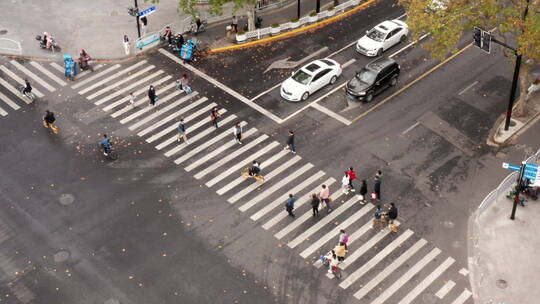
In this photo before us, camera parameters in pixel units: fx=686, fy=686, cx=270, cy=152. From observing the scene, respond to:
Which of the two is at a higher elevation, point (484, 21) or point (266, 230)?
point (484, 21)

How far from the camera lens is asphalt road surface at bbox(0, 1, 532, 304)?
29.7 m

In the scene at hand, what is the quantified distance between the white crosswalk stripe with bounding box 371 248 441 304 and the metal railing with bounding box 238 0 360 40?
787 inches

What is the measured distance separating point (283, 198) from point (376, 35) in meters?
15.1

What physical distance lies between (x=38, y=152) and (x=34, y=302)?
→ 10.0 m

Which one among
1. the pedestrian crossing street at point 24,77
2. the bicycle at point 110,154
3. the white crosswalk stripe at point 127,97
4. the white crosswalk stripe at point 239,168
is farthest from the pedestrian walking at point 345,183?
the pedestrian crossing street at point 24,77

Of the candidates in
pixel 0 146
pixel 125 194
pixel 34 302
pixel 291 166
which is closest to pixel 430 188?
pixel 291 166

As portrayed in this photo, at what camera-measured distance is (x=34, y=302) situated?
2875 cm

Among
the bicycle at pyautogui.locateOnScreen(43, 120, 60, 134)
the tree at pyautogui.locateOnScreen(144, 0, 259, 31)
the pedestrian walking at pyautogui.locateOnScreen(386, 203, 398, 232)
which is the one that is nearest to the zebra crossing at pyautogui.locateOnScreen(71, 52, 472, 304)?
the pedestrian walking at pyautogui.locateOnScreen(386, 203, 398, 232)

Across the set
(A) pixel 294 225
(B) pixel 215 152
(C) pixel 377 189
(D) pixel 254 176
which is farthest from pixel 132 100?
(C) pixel 377 189

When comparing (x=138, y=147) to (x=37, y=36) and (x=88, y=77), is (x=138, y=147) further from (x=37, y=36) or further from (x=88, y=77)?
(x=37, y=36)

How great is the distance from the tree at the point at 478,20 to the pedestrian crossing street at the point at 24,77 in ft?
65.6

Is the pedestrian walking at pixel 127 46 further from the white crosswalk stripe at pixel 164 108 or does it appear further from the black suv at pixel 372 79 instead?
the black suv at pixel 372 79

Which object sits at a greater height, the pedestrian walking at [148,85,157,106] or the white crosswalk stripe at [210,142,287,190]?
the pedestrian walking at [148,85,157,106]

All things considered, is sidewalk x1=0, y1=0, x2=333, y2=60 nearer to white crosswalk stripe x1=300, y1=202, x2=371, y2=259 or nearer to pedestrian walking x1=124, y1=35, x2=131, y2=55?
Answer: pedestrian walking x1=124, y1=35, x2=131, y2=55
